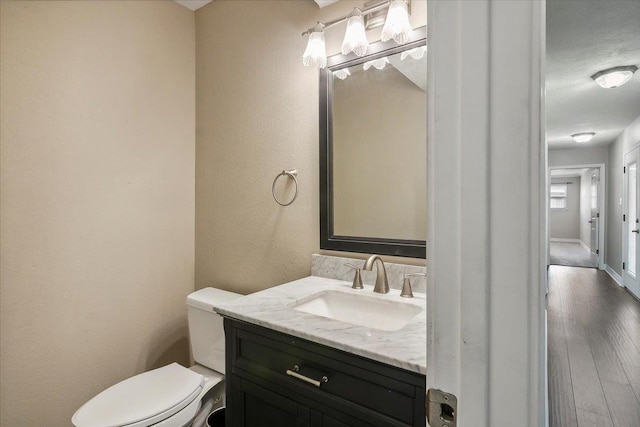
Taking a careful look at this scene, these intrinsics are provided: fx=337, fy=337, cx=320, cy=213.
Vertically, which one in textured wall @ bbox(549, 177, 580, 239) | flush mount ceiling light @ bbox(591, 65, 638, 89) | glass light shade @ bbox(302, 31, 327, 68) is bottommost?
textured wall @ bbox(549, 177, 580, 239)

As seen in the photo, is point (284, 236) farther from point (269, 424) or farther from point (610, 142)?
point (610, 142)

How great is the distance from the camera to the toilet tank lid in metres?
1.74

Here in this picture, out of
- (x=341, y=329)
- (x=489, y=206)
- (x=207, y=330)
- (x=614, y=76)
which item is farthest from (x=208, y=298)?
(x=614, y=76)

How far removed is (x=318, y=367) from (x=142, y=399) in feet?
3.03

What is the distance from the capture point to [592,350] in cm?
39

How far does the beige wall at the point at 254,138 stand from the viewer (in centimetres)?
174

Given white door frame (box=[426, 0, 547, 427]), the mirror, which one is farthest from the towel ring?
white door frame (box=[426, 0, 547, 427])

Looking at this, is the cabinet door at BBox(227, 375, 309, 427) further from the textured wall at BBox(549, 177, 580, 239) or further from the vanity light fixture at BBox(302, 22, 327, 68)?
the vanity light fixture at BBox(302, 22, 327, 68)

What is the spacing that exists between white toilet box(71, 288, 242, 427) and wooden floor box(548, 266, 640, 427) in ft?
4.70

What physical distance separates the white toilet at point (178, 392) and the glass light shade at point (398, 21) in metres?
1.51

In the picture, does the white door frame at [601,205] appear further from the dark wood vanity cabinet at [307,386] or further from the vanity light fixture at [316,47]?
the vanity light fixture at [316,47]

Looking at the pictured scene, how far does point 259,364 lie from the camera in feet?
3.70

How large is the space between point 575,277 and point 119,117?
2.10 meters

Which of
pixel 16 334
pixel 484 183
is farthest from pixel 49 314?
pixel 484 183
